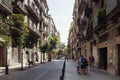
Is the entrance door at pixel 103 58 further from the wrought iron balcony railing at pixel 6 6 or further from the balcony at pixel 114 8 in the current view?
the wrought iron balcony railing at pixel 6 6

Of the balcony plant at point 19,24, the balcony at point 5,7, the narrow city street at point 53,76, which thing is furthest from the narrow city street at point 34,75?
the balcony at point 5,7

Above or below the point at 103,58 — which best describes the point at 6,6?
above

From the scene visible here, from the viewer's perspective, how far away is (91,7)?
122 ft

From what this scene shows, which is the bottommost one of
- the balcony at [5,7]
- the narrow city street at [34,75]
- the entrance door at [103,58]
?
the narrow city street at [34,75]

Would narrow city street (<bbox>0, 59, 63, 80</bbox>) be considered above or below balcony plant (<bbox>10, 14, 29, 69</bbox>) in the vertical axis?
below

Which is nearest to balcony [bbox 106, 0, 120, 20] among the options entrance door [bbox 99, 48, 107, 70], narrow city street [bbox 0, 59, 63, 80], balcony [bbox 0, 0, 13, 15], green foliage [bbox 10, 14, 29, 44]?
narrow city street [bbox 0, 59, 63, 80]

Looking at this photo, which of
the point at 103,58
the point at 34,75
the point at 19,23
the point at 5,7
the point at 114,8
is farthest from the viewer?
the point at 5,7

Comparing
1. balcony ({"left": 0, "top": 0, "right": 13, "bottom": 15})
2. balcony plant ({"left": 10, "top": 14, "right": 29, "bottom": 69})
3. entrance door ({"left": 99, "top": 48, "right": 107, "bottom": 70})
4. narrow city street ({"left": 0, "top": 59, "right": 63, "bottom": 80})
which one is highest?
balcony ({"left": 0, "top": 0, "right": 13, "bottom": 15})

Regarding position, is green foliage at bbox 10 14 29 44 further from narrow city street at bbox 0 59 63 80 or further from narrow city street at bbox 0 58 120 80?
narrow city street at bbox 0 58 120 80

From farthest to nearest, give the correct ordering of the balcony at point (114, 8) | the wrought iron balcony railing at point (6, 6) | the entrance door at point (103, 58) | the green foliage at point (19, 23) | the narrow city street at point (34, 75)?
the wrought iron balcony railing at point (6, 6) → the entrance door at point (103, 58) → the green foliage at point (19, 23) → the narrow city street at point (34, 75) → the balcony at point (114, 8)

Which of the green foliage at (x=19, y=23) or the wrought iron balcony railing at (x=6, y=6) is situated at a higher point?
the wrought iron balcony railing at (x=6, y=6)

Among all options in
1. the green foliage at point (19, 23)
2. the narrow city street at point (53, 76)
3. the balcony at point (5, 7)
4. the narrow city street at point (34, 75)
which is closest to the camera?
the narrow city street at point (53, 76)

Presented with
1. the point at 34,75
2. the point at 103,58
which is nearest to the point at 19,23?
the point at 34,75

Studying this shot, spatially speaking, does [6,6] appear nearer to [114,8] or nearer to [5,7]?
[5,7]
